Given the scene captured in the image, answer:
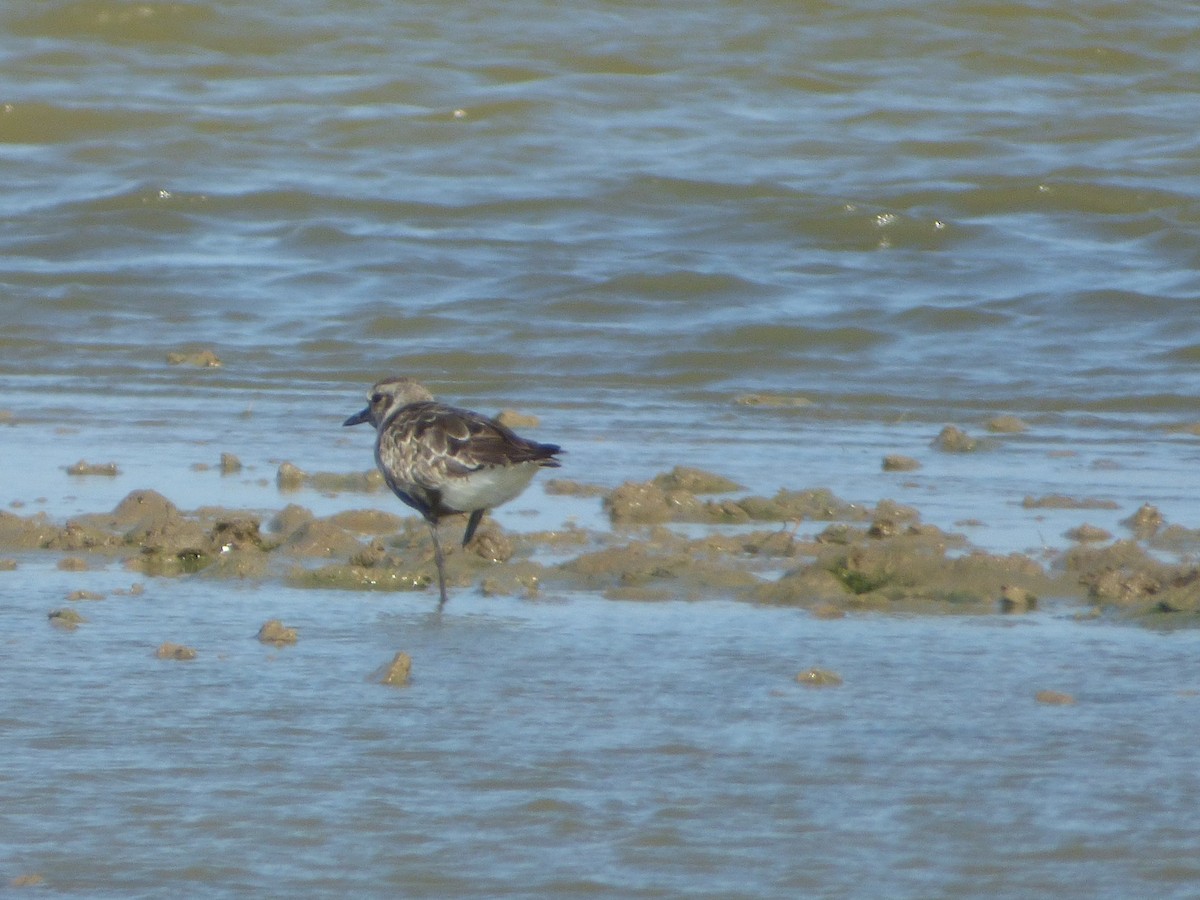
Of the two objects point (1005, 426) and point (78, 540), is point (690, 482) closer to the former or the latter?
point (78, 540)

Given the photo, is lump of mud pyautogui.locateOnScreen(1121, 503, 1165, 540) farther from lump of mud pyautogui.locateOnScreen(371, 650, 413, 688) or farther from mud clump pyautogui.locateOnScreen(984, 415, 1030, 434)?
lump of mud pyautogui.locateOnScreen(371, 650, 413, 688)

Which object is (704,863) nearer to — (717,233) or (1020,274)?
(1020,274)

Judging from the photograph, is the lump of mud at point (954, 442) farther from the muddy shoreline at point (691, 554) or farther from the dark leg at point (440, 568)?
the dark leg at point (440, 568)

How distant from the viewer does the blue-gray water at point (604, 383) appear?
386cm

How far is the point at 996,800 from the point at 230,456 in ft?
16.2

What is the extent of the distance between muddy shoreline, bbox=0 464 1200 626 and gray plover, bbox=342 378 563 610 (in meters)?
0.15

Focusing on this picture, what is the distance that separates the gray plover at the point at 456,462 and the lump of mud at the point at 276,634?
1.18 metres

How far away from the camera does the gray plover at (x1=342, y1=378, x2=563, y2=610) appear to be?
6570mm

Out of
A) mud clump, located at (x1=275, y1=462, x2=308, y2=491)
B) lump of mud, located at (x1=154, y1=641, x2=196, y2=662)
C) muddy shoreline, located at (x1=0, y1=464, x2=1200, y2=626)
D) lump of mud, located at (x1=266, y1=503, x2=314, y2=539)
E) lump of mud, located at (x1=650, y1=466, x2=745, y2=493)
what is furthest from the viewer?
mud clump, located at (x1=275, y1=462, x2=308, y2=491)

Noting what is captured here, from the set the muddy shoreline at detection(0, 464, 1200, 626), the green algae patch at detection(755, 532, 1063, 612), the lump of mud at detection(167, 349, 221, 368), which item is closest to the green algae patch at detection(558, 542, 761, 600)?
the muddy shoreline at detection(0, 464, 1200, 626)

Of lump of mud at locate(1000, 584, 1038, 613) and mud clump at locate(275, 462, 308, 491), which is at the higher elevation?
lump of mud at locate(1000, 584, 1038, 613)

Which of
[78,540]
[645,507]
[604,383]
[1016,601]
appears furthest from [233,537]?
[604,383]

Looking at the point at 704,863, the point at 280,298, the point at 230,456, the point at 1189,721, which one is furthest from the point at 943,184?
the point at 704,863

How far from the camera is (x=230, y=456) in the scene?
8234 mm
